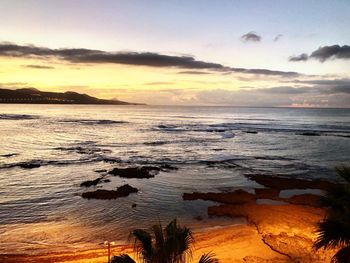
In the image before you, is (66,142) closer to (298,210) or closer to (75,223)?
(75,223)

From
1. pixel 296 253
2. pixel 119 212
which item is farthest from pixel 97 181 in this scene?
pixel 296 253

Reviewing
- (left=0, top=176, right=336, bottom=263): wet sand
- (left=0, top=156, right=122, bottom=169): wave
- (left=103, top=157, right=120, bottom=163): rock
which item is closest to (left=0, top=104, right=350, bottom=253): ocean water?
(left=103, top=157, right=120, bottom=163): rock

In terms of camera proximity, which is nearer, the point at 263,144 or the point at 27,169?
the point at 27,169

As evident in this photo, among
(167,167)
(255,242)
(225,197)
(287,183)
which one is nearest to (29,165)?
(167,167)

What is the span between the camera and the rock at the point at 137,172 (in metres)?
37.6

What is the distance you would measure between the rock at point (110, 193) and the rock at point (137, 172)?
19.3 feet

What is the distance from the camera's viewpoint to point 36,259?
17.2m

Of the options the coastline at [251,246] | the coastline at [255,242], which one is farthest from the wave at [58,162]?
the coastline at [251,246]

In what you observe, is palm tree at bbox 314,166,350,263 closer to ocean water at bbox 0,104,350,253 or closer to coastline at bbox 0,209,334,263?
coastline at bbox 0,209,334,263

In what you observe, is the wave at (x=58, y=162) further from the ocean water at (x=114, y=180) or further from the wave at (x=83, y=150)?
the wave at (x=83, y=150)

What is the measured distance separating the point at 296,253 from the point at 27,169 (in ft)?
106

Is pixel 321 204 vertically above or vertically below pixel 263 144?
above

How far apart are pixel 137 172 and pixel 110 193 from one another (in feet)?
29.0

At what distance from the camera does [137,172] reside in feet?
127
